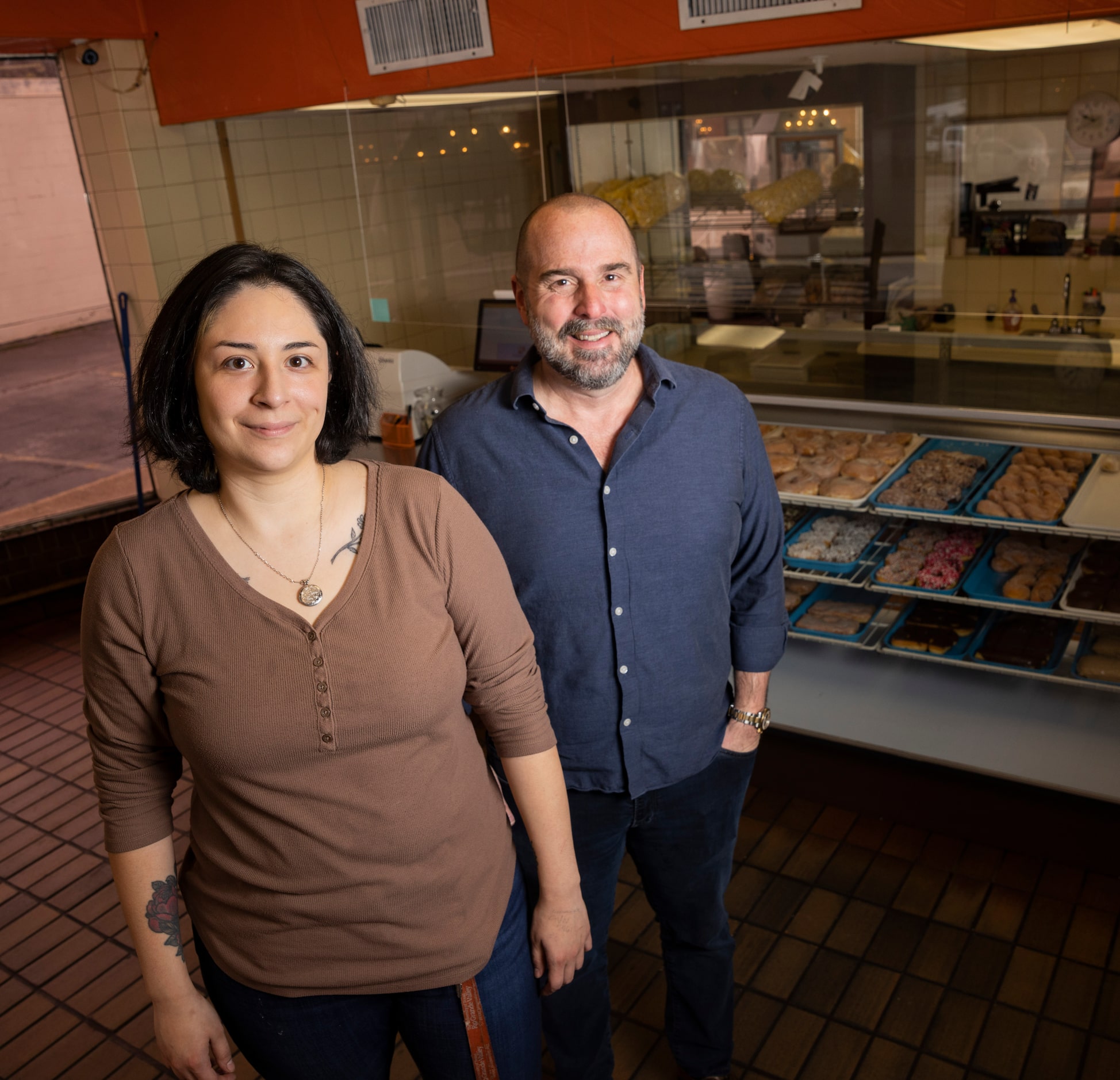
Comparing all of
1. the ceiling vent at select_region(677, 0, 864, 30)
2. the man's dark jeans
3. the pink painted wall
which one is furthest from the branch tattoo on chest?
the pink painted wall

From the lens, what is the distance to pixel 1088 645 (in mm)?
2723

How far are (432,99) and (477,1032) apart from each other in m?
2.99

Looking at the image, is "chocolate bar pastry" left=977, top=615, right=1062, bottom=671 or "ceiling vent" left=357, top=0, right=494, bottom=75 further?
"ceiling vent" left=357, top=0, right=494, bottom=75

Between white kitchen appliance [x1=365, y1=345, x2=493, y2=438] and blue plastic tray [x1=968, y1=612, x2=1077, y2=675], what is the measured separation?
1.95 m

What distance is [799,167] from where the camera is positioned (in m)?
2.69

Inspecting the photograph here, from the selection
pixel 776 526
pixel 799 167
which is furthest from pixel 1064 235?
pixel 776 526

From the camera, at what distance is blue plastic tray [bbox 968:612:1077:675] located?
2699mm

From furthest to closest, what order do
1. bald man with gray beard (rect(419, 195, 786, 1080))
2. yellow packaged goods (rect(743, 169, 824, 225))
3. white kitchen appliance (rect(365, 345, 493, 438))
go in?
white kitchen appliance (rect(365, 345, 493, 438)), yellow packaged goods (rect(743, 169, 824, 225)), bald man with gray beard (rect(419, 195, 786, 1080))

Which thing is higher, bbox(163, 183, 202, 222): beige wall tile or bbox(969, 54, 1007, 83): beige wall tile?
bbox(969, 54, 1007, 83): beige wall tile

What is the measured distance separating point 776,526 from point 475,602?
30.9 inches

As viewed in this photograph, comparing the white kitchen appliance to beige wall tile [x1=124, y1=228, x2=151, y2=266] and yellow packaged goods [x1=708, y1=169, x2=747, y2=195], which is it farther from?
beige wall tile [x1=124, y1=228, x2=151, y2=266]

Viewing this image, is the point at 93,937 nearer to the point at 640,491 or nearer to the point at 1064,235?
the point at 640,491

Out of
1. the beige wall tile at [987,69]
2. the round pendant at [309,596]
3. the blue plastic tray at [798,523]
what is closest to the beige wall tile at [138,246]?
the blue plastic tray at [798,523]

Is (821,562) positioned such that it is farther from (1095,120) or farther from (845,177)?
(1095,120)
